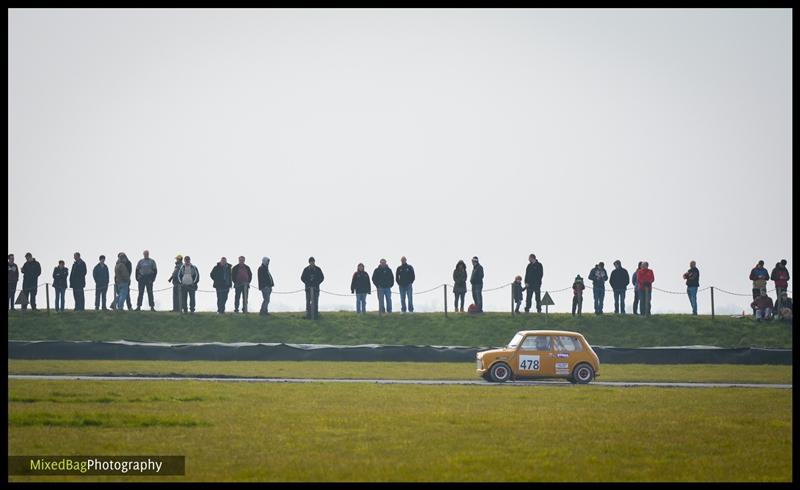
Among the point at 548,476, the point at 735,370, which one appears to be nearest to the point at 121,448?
the point at 548,476

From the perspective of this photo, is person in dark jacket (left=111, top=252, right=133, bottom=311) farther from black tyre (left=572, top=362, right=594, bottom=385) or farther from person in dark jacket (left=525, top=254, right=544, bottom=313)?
black tyre (left=572, top=362, right=594, bottom=385)

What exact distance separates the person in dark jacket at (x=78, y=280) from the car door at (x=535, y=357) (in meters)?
20.2

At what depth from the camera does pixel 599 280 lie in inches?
1799

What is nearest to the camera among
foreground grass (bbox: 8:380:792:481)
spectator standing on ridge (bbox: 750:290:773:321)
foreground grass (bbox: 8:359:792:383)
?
foreground grass (bbox: 8:380:792:481)

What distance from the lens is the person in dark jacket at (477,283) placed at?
148 ft

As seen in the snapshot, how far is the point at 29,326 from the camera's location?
44094mm

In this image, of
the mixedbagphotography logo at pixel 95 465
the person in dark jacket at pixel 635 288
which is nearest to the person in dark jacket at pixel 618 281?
the person in dark jacket at pixel 635 288

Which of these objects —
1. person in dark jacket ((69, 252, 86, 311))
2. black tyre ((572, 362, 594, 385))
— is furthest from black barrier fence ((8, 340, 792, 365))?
person in dark jacket ((69, 252, 86, 311))

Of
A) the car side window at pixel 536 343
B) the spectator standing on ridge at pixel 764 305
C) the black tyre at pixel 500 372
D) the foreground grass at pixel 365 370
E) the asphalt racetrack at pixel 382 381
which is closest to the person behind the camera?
the asphalt racetrack at pixel 382 381

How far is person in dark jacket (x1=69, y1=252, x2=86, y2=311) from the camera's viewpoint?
45.3 metres

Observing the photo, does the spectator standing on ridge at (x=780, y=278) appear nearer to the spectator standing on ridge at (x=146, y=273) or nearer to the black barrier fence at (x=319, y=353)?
the black barrier fence at (x=319, y=353)

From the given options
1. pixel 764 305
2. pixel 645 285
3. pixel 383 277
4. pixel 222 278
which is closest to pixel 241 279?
pixel 222 278

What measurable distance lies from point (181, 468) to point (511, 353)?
16402mm

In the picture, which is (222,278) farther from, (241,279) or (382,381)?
(382,381)
